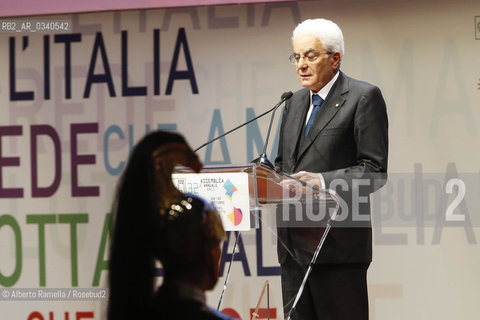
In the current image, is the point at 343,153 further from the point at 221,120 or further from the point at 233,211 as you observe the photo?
the point at 221,120

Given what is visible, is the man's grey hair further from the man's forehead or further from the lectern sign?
the lectern sign

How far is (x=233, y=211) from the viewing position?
2.89m

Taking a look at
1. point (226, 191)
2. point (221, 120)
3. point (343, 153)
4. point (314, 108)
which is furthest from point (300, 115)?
point (221, 120)

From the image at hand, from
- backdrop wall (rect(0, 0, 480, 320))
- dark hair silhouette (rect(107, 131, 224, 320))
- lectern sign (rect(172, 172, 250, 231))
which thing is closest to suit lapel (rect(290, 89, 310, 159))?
lectern sign (rect(172, 172, 250, 231))

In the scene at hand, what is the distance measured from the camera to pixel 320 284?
310 cm

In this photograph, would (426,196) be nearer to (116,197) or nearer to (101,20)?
(101,20)

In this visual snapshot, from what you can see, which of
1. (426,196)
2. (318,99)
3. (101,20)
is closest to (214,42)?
(101,20)

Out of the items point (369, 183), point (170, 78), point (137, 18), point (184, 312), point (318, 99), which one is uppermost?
point (137, 18)

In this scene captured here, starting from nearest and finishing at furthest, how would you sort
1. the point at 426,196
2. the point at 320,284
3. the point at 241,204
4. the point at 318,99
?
the point at 241,204
the point at 320,284
the point at 318,99
the point at 426,196

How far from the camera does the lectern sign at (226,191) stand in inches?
113

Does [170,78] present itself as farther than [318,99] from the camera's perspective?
Yes

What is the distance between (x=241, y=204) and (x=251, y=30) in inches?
99.9

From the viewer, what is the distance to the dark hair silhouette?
140 centimetres

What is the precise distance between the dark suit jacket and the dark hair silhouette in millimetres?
1563
